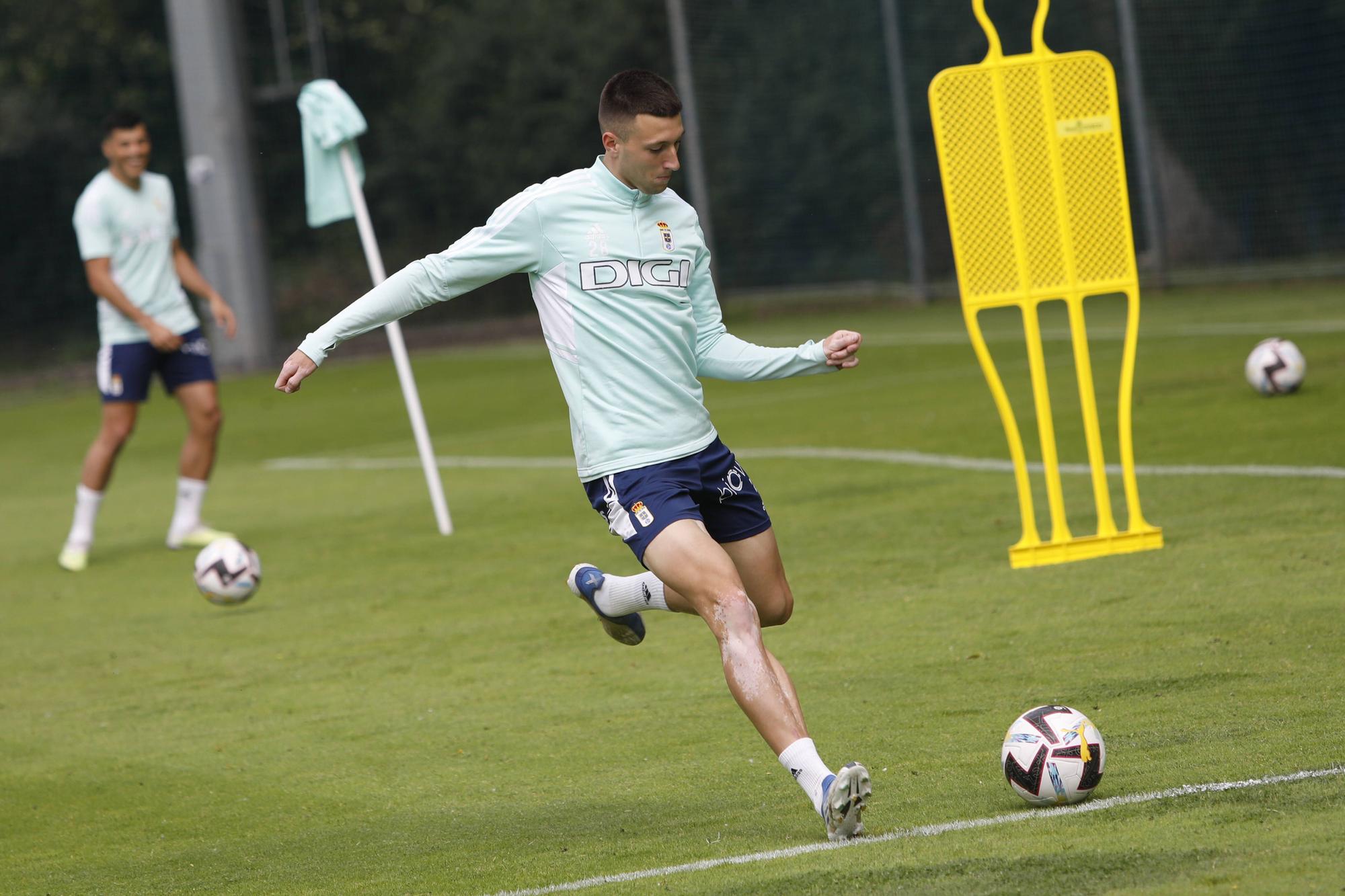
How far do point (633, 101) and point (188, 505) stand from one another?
674 cm

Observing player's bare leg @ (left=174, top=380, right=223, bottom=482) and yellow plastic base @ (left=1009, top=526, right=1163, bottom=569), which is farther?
player's bare leg @ (left=174, top=380, right=223, bottom=482)

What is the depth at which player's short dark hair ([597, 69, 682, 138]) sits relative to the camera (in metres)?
4.88

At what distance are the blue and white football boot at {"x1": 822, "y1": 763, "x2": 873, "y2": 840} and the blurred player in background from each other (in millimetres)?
→ 7061

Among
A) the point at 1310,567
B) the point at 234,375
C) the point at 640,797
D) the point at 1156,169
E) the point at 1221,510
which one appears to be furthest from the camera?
the point at 234,375

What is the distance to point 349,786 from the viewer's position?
5.56 m

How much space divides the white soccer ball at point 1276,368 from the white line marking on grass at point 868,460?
198 centimetres

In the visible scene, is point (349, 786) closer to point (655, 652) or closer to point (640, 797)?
point (640, 797)

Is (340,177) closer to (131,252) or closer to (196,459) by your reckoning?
(131,252)

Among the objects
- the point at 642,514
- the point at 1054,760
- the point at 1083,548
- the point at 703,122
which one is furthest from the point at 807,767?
the point at 703,122

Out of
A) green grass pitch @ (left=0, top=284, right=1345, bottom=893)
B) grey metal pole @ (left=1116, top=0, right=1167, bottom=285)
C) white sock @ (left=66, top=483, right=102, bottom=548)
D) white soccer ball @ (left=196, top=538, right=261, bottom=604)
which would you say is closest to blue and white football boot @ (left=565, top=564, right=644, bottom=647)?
green grass pitch @ (left=0, top=284, right=1345, bottom=893)

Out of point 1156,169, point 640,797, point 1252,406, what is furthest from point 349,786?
point 1156,169

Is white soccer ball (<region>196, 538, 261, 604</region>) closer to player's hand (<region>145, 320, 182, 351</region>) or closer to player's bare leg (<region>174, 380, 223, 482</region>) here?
player's bare leg (<region>174, 380, 223, 482</region>)

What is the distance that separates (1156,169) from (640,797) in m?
19.7

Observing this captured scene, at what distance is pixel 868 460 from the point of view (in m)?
11.5
